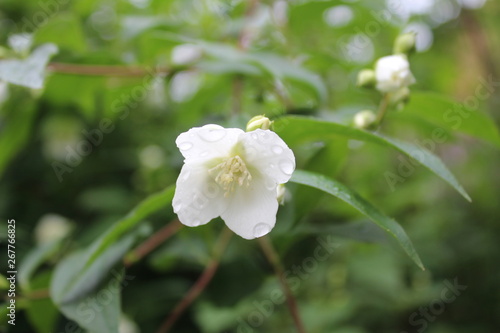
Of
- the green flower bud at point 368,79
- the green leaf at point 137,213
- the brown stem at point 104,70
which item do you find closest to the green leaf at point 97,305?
the green leaf at point 137,213

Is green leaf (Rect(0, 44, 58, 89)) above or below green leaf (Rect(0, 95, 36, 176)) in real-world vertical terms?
above

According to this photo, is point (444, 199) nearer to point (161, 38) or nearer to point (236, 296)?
point (236, 296)

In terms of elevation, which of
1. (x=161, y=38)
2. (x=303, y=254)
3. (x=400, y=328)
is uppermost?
(x=161, y=38)

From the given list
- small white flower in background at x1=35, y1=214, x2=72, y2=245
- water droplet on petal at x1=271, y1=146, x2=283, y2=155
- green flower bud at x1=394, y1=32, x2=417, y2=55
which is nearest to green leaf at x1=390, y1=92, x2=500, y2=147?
green flower bud at x1=394, y1=32, x2=417, y2=55

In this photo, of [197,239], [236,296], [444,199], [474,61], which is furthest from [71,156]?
[474,61]

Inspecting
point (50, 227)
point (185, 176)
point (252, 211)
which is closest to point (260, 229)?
point (252, 211)

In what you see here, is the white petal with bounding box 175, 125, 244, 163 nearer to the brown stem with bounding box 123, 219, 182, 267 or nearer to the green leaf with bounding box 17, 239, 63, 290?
the brown stem with bounding box 123, 219, 182, 267

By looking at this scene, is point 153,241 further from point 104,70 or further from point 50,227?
point 50,227
